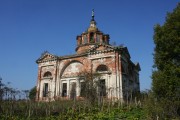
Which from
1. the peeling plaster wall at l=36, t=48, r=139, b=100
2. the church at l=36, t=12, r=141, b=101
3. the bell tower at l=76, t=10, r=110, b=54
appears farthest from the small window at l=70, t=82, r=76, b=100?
the bell tower at l=76, t=10, r=110, b=54

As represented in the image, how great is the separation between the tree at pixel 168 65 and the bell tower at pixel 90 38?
2325 centimetres

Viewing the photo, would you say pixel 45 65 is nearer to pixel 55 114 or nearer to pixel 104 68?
pixel 104 68

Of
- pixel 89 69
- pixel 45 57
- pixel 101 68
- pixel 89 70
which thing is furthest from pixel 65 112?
pixel 45 57

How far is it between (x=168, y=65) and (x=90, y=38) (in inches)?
1018

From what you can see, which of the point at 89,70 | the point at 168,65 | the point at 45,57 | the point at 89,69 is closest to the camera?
the point at 168,65

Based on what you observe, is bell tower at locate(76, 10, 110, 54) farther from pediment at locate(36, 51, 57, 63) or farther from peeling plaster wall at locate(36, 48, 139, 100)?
pediment at locate(36, 51, 57, 63)

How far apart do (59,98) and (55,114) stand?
1252 cm

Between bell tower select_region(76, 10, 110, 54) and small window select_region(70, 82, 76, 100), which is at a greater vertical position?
bell tower select_region(76, 10, 110, 54)

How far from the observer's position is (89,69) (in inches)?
1341

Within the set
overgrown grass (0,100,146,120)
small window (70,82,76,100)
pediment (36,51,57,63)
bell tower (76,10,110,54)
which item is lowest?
overgrown grass (0,100,146,120)

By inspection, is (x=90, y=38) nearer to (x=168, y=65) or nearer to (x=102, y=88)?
(x=102, y=88)

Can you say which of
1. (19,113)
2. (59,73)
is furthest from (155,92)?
(59,73)

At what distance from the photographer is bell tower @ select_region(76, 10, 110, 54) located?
39.1 m

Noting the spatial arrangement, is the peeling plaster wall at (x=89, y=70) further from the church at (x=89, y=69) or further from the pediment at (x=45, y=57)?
the pediment at (x=45, y=57)
